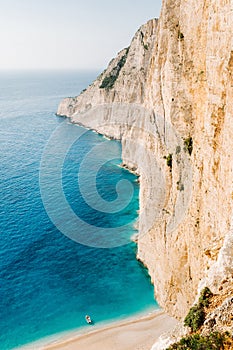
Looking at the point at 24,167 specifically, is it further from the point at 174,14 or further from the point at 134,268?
the point at 174,14

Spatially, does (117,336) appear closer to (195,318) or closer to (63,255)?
(63,255)

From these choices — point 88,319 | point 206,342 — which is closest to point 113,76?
point 88,319

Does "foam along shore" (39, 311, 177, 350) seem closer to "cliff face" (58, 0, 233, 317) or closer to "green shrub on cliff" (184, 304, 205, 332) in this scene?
"cliff face" (58, 0, 233, 317)

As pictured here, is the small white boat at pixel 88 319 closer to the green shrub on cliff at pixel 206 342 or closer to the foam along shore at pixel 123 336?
the foam along shore at pixel 123 336

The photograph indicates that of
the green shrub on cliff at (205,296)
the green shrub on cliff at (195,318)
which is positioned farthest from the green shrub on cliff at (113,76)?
the green shrub on cliff at (195,318)

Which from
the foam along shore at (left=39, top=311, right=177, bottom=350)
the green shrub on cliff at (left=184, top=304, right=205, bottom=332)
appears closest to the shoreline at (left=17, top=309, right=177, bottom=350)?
the foam along shore at (left=39, top=311, right=177, bottom=350)

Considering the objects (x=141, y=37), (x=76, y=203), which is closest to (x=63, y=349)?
(x=76, y=203)
